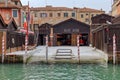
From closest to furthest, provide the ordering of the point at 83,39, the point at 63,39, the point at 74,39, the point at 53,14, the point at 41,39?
1. the point at 74,39
2. the point at 83,39
3. the point at 63,39
4. the point at 41,39
5. the point at 53,14

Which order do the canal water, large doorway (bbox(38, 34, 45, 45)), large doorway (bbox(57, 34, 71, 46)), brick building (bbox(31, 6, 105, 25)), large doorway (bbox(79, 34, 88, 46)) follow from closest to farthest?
1. the canal water
2. large doorway (bbox(79, 34, 88, 46))
3. large doorway (bbox(57, 34, 71, 46))
4. large doorway (bbox(38, 34, 45, 45))
5. brick building (bbox(31, 6, 105, 25))

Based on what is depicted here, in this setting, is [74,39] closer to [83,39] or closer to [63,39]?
[83,39]

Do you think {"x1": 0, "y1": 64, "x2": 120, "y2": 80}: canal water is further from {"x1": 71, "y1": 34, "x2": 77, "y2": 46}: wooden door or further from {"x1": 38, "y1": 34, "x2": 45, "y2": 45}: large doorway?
{"x1": 38, "y1": 34, "x2": 45, "y2": 45}: large doorway

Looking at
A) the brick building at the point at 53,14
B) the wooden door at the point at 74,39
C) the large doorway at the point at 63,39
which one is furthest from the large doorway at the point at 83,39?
the brick building at the point at 53,14

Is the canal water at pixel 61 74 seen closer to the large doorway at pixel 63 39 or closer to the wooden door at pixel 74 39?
the wooden door at pixel 74 39

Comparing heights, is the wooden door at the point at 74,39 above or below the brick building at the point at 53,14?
below

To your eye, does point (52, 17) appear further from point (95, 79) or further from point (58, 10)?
point (95, 79)

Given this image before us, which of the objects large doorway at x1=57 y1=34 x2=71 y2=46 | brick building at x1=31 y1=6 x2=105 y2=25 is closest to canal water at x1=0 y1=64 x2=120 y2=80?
large doorway at x1=57 y1=34 x2=71 y2=46

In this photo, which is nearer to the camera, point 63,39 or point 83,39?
point 83,39

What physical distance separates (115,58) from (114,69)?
4002 mm

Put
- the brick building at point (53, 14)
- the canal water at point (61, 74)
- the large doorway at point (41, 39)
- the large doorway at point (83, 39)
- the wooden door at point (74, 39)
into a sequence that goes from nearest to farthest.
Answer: the canal water at point (61, 74) → the wooden door at point (74, 39) → the large doorway at point (83, 39) → the large doorway at point (41, 39) → the brick building at point (53, 14)

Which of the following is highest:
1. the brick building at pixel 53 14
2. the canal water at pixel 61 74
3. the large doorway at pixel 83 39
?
the brick building at pixel 53 14

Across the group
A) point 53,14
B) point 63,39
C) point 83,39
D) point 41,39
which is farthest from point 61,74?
point 53,14

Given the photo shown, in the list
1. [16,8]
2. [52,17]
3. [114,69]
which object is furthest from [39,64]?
[52,17]
